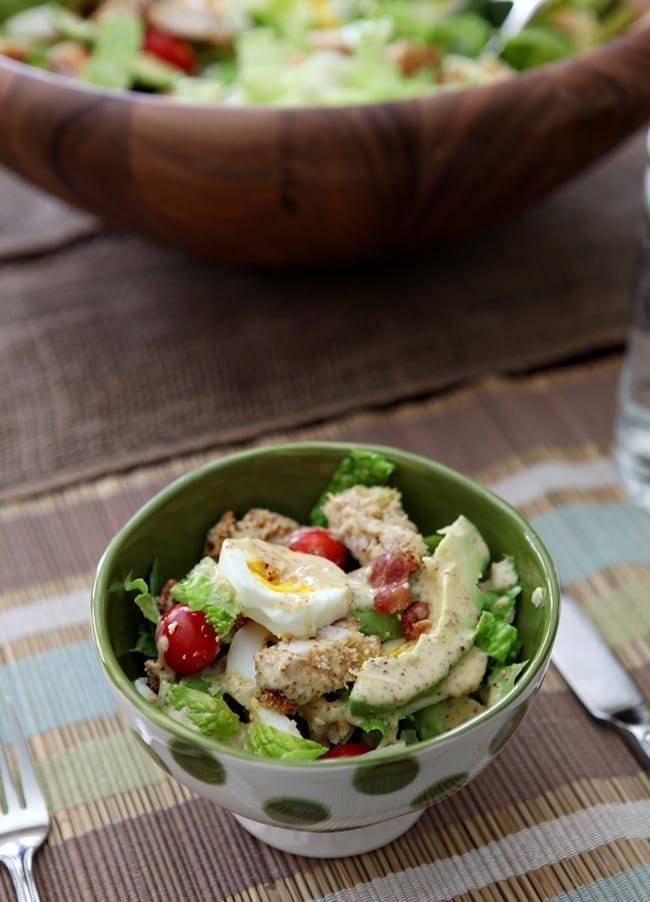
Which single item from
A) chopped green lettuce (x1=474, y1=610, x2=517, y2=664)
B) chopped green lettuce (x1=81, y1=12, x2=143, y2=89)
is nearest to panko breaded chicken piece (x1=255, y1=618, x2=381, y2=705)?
chopped green lettuce (x1=474, y1=610, x2=517, y2=664)

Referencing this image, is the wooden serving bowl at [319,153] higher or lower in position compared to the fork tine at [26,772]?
higher

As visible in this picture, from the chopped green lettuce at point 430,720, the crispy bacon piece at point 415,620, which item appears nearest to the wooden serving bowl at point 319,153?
the crispy bacon piece at point 415,620

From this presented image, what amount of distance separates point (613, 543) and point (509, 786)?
44 cm

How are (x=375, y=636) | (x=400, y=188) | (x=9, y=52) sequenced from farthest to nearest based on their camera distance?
(x=9, y=52)
(x=400, y=188)
(x=375, y=636)

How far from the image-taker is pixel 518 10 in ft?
6.56

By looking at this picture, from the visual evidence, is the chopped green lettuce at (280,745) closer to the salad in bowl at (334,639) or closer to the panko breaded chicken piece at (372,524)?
the salad in bowl at (334,639)

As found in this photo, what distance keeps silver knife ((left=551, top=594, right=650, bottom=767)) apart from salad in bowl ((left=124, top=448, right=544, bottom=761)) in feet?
0.69

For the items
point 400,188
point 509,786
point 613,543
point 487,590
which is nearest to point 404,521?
point 487,590

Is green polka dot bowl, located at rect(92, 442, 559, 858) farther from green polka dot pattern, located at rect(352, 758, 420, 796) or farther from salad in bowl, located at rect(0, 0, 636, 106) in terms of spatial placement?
salad in bowl, located at rect(0, 0, 636, 106)

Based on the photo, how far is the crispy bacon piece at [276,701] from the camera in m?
0.97

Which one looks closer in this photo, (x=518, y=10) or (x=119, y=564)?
(x=119, y=564)

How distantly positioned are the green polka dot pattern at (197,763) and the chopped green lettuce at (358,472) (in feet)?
1.18

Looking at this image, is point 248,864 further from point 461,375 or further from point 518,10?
point 518,10

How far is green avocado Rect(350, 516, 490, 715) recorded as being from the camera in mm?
957
